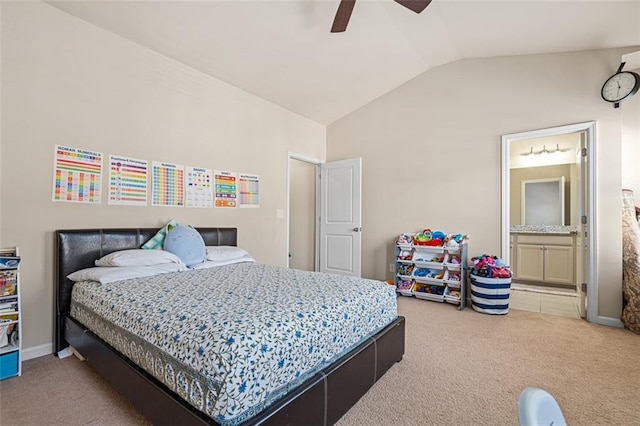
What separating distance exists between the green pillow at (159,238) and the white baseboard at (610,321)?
175 inches

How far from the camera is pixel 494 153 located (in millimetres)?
3688

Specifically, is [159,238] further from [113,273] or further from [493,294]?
[493,294]

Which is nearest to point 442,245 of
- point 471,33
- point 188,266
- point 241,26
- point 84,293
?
point 471,33

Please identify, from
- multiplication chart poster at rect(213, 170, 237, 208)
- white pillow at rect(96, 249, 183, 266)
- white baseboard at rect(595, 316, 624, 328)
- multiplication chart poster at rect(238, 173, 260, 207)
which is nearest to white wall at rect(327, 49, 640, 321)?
white baseboard at rect(595, 316, 624, 328)

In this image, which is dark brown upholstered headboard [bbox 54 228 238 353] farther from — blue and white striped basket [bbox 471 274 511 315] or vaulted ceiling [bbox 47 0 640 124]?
blue and white striped basket [bbox 471 274 511 315]

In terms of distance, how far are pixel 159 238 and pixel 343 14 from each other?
2505 millimetres

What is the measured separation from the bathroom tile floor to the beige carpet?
74 cm

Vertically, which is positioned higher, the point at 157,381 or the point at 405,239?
the point at 405,239

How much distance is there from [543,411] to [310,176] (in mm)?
5068

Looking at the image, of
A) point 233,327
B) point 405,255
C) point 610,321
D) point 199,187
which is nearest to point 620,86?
point 610,321

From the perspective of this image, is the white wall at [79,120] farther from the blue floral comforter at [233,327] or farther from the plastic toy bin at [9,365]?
the blue floral comforter at [233,327]

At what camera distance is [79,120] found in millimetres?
2467

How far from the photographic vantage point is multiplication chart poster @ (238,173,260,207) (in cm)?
379

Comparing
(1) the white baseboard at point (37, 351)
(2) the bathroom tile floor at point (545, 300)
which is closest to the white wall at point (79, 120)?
(1) the white baseboard at point (37, 351)
